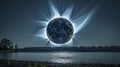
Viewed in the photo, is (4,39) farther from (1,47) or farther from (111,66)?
(111,66)

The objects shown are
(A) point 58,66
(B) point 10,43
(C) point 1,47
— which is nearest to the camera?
(A) point 58,66

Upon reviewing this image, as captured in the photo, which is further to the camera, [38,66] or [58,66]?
[58,66]

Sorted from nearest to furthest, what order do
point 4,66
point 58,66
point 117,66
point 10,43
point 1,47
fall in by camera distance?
point 4,66, point 58,66, point 117,66, point 1,47, point 10,43

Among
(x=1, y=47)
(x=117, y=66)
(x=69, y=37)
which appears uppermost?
(x=1, y=47)

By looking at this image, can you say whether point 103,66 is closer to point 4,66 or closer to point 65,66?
point 65,66

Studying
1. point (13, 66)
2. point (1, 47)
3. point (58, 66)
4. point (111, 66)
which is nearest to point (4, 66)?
point (13, 66)

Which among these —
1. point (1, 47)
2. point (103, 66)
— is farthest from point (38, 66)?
point (1, 47)

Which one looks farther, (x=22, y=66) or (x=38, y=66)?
(x=22, y=66)

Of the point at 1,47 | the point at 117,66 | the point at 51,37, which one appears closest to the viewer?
the point at 51,37

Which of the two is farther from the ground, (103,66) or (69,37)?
(69,37)
